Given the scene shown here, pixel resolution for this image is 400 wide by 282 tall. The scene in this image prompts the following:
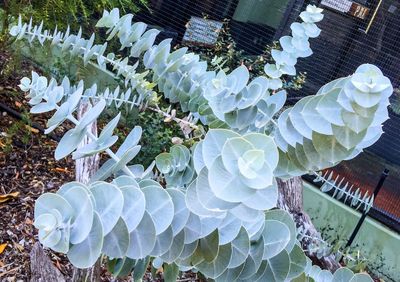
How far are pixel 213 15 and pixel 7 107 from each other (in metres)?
1.79

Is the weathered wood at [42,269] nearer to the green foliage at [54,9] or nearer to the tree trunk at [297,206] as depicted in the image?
the tree trunk at [297,206]

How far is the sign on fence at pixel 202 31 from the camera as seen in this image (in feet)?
12.7

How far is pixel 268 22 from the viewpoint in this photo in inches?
145

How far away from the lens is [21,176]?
10.2ft

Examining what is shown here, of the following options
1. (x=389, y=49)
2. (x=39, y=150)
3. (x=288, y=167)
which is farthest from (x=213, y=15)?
(x=288, y=167)

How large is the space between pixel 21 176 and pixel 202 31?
1846 millimetres

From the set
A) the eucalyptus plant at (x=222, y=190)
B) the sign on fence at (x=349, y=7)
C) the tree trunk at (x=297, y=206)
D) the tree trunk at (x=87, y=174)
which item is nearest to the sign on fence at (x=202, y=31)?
the sign on fence at (x=349, y=7)

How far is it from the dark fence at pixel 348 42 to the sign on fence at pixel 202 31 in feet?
0.06

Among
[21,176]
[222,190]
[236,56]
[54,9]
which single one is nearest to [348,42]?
[236,56]

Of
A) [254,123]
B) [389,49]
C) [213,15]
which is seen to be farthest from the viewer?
[213,15]

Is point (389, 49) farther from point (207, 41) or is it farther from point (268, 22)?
point (207, 41)

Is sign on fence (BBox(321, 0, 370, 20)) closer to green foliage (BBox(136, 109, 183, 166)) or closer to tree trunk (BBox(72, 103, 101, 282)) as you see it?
green foliage (BBox(136, 109, 183, 166))

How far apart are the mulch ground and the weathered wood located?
0.69 feet

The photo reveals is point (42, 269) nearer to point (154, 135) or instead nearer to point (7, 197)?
point (7, 197)
